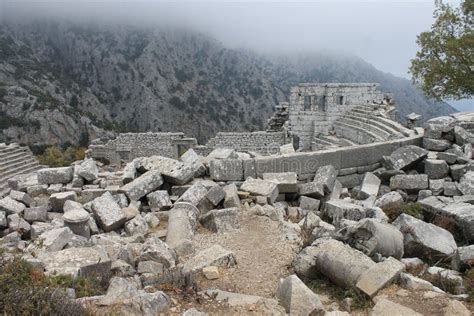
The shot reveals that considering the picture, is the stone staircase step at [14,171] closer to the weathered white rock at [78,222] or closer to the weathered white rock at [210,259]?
the weathered white rock at [78,222]

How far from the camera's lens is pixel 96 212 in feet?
23.4

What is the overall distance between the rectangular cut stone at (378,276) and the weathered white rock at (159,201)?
3.98 m

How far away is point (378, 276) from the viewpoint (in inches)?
187

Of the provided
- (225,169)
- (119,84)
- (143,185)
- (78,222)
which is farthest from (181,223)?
(119,84)

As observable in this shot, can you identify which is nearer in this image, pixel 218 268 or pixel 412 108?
pixel 218 268

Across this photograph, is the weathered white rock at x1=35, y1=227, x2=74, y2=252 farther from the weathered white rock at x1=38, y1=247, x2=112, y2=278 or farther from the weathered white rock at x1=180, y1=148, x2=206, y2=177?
the weathered white rock at x1=180, y1=148, x2=206, y2=177

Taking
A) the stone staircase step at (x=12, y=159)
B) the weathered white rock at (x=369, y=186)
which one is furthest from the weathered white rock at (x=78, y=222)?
the stone staircase step at (x=12, y=159)

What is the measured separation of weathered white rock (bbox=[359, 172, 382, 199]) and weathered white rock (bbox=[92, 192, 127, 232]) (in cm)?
470

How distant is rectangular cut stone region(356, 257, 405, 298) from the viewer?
464cm

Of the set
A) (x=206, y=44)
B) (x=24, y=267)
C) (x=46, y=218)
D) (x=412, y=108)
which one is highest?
(x=206, y=44)

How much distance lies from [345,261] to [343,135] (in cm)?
1874

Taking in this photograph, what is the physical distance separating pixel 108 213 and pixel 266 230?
8.68ft

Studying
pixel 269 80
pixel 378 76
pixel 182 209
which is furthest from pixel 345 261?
pixel 378 76

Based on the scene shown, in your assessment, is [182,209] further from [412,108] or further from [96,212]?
[412,108]
